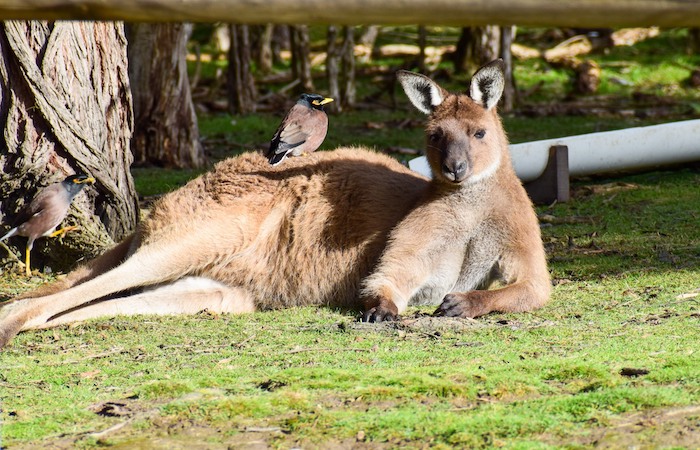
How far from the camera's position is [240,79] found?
11312mm

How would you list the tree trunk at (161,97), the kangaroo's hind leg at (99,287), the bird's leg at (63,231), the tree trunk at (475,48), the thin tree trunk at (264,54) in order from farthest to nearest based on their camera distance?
1. the thin tree trunk at (264,54)
2. the tree trunk at (475,48)
3. the tree trunk at (161,97)
4. the bird's leg at (63,231)
5. the kangaroo's hind leg at (99,287)

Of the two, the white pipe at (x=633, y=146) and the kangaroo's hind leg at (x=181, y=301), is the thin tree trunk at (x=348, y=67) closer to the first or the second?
the white pipe at (x=633, y=146)

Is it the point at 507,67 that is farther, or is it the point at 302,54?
the point at 302,54

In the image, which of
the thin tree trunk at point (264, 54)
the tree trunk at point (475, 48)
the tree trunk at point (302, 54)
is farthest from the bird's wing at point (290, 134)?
the thin tree trunk at point (264, 54)

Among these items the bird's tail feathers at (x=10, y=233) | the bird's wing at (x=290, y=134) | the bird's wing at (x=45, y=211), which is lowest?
the bird's tail feathers at (x=10, y=233)

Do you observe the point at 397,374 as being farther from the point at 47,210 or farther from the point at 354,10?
the point at 47,210

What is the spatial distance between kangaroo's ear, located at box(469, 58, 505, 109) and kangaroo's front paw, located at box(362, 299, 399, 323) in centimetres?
127

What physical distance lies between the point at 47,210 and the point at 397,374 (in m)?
2.63

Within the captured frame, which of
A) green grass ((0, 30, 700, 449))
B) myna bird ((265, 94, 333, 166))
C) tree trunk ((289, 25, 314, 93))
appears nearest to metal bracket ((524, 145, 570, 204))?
green grass ((0, 30, 700, 449))

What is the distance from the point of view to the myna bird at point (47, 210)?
5281 millimetres

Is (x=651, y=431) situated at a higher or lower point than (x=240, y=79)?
lower

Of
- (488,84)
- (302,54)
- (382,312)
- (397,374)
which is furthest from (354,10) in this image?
(302,54)

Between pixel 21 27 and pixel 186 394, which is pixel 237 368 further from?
pixel 21 27

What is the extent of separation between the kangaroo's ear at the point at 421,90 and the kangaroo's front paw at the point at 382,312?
1191 millimetres
